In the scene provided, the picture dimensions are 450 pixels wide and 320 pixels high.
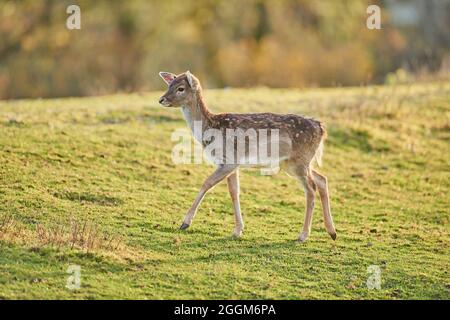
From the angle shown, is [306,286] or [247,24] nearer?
[306,286]

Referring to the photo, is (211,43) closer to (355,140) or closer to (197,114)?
(355,140)

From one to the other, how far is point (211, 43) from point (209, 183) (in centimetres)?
3120

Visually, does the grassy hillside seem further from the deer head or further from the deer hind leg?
the deer head

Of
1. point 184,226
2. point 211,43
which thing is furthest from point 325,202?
point 211,43

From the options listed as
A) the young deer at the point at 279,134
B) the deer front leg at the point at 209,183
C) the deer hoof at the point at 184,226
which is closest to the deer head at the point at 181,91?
the young deer at the point at 279,134

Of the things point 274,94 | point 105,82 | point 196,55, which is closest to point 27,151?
point 274,94

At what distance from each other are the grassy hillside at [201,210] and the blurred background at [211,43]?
16084mm

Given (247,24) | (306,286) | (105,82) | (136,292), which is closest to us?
(136,292)

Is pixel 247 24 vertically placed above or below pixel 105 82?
above

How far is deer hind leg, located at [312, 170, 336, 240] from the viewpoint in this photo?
11508mm

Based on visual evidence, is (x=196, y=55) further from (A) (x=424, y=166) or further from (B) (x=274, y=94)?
(A) (x=424, y=166)

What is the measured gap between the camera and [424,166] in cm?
1670

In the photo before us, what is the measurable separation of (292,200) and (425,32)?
3103 centimetres

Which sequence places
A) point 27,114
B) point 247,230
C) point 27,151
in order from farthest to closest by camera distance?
1. point 27,114
2. point 27,151
3. point 247,230
